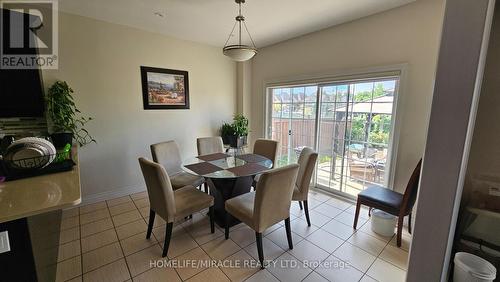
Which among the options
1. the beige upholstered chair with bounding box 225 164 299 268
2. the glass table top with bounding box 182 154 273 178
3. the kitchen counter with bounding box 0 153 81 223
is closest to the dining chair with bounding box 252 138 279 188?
the glass table top with bounding box 182 154 273 178

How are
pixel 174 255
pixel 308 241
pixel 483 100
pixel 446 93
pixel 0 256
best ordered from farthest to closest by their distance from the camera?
pixel 308 241
pixel 174 255
pixel 483 100
pixel 446 93
pixel 0 256

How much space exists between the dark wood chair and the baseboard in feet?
10.8

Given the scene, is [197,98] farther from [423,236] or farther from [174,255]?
[423,236]

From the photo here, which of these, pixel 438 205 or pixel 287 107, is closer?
pixel 438 205

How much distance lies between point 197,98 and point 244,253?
9.32 ft

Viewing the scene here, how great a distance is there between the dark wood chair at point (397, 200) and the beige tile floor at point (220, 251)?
354 mm

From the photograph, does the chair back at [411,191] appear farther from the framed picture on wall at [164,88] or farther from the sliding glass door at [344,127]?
the framed picture on wall at [164,88]

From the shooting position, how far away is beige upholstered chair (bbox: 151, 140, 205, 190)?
266 centimetres

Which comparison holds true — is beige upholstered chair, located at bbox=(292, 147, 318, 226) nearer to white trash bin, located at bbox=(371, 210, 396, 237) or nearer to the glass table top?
the glass table top

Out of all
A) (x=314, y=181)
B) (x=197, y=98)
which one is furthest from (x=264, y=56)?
(x=314, y=181)

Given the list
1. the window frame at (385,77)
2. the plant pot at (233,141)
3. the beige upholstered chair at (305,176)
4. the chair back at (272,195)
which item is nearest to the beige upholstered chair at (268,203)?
the chair back at (272,195)

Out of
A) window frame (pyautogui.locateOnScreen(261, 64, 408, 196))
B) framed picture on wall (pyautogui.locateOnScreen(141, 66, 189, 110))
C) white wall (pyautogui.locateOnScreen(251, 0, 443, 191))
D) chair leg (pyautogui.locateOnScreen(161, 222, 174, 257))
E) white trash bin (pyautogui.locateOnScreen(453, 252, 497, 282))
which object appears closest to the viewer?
white trash bin (pyautogui.locateOnScreen(453, 252, 497, 282))

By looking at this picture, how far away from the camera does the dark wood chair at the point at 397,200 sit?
2.04 m

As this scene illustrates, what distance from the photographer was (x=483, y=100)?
5.26 ft
